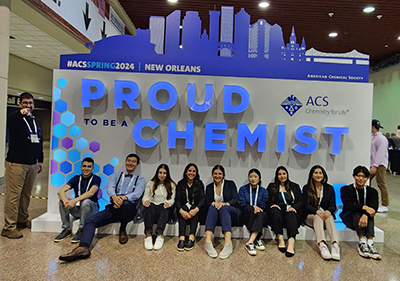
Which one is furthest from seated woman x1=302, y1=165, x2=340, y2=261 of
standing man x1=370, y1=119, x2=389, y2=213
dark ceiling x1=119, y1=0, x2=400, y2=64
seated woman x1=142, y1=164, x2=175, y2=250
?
dark ceiling x1=119, y1=0, x2=400, y2=64

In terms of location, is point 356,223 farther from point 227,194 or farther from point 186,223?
point 186,223

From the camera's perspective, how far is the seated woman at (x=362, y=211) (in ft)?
9.91

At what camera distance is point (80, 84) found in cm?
376

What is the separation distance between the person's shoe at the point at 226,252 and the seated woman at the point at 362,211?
4.41 feet

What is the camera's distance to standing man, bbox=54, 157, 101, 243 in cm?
316

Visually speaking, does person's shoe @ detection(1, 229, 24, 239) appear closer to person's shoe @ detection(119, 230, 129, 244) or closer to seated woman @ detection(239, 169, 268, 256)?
person's shoe @ detection(119, 230, 129, 244)

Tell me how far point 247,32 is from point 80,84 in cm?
225

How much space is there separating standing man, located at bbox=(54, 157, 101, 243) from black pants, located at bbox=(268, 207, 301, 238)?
1950 millimetres

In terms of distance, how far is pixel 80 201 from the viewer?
3.20 m

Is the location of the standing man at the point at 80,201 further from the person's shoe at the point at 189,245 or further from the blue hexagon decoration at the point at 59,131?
the person's shoe at the point at 189,245

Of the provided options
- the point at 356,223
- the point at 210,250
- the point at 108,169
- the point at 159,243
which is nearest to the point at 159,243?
the point at 159,243

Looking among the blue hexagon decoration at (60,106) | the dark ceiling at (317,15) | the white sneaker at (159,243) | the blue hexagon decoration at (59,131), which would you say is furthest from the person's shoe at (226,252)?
the dark ceiling at (317,15)

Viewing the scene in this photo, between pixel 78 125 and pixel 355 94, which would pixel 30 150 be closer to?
pixel 78 125

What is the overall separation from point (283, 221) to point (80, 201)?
2.22 m
